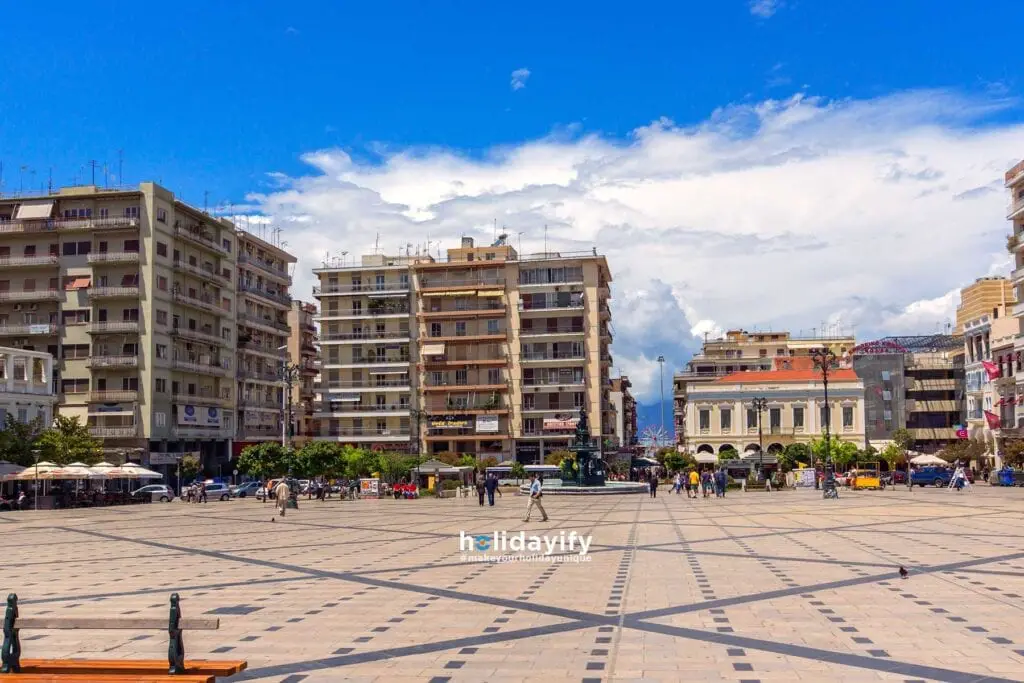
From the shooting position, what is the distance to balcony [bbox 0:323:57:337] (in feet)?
214

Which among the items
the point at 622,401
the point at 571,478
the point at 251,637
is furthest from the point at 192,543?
the point at 622,401

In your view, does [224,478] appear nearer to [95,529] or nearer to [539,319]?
[539,319]

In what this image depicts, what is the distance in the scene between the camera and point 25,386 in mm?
55031

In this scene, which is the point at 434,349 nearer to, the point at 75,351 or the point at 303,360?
the point at 303,360

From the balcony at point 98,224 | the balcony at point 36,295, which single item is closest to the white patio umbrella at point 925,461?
the balcony at point 98,224

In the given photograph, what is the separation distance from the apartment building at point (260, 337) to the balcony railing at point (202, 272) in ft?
10.4

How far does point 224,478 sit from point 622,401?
7239cm

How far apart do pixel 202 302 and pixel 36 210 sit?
12061 millimetres

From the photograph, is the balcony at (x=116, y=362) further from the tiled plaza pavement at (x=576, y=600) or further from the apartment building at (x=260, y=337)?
the tiled plaza pavement at (x=576, y=600)

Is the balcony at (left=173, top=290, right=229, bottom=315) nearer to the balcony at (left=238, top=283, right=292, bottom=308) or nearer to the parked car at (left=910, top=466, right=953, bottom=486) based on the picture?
the balcony at (left=238, top=283, right=292, bottom=308)

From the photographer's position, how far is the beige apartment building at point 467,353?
3310 inches

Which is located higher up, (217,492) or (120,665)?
(120,665)

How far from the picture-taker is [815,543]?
22.4 m

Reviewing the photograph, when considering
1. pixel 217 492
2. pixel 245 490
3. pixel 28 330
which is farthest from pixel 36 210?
pixel 217 492
